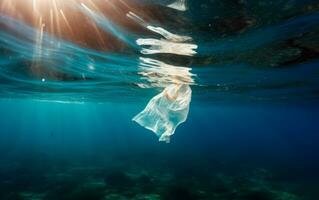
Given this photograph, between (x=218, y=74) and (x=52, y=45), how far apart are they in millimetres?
9289

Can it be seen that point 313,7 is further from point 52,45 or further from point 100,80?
point 100,80

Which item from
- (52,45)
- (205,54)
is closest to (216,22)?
(205,54)

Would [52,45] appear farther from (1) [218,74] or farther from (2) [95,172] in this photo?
(2) [95,172]

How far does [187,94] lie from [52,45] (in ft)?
18.6

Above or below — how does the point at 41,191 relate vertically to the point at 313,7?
below

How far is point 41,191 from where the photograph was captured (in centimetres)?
1884

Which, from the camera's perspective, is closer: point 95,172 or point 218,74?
point 218,74

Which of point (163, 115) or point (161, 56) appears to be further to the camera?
point (161, 56)

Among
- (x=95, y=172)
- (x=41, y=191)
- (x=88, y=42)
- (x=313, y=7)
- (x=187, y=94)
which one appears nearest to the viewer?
(x=313, y=7)

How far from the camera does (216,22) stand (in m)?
8.60

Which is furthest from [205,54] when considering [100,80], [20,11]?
[100,80]

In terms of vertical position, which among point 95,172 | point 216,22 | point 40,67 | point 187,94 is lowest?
point 95,172

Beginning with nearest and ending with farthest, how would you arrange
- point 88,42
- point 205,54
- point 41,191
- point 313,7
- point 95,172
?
point 313,7, point 88,42, point 205,54, point 41,191, point 95,172

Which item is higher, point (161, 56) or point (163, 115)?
point (161, 56)
